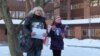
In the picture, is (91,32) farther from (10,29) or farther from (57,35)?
(10,29)

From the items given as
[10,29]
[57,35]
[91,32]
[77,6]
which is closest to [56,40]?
[57,35]

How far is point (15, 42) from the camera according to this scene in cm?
1030

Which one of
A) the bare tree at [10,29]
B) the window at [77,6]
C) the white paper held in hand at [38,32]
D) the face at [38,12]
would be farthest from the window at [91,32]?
the face at [38,12]

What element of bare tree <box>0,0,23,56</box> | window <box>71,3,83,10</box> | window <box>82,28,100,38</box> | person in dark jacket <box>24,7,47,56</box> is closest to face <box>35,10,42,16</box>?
person in dark jacket <box>24,7,47,56</box>

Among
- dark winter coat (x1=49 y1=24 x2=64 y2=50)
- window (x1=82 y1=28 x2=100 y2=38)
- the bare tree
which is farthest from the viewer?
window (x1=82 y1=28 x2=100 y2=38)

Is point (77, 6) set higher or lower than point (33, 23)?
higher

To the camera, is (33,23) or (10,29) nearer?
(33,23)

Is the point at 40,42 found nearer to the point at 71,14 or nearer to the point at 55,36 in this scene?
the point at 55,36

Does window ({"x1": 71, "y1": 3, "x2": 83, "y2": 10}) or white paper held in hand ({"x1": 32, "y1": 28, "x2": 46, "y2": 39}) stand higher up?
window ({"x1": 71, "y1": 3, "x2": 83, "y2": 10})

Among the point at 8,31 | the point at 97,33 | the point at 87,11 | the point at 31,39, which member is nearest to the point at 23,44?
the point at 31,39

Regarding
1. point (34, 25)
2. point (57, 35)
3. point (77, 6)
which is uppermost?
point (77, 6)

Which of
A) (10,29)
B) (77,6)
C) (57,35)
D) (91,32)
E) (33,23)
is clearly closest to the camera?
(33,23)

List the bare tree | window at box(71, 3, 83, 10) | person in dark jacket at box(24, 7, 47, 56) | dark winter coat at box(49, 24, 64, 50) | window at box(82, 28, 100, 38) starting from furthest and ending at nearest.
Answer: window at box(71, 3, 83, 10) < window at box(82, 28, 100, 38) < dark winter coat at box(49, 24, 64, 50) < the bare tree < person in dark jacket at box(24, 7, 47, 56)

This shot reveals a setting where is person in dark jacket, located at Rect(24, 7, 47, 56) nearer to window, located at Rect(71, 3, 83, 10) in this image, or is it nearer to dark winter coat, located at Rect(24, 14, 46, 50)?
dark winter coat, located at Rect(24, 14, 46, 50)
